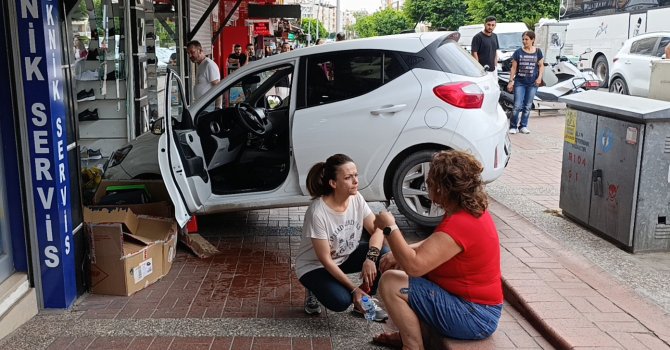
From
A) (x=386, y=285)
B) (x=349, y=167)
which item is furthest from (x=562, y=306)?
(x=349, y=167)

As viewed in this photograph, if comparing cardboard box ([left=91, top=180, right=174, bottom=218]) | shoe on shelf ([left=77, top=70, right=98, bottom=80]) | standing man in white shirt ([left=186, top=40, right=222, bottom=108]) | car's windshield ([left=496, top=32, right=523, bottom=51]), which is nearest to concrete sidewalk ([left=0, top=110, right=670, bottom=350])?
cardboard box ([left=91, top=180, right=174, bottom=218])

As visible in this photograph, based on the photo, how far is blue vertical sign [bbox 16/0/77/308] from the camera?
390 cm

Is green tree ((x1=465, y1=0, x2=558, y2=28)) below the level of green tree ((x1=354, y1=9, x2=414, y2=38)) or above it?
below

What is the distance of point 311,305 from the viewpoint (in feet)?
14.3

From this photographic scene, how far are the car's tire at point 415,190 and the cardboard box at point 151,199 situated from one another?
6.66ft

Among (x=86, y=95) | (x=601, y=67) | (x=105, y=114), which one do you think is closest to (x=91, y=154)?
(x=105, y=114)

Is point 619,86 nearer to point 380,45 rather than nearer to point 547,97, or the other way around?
point 547,97

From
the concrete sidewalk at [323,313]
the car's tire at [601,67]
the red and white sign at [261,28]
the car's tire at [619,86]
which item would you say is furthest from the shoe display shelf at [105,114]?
the red and white sign at [261,28]

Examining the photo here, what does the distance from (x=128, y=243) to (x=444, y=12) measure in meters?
53.6

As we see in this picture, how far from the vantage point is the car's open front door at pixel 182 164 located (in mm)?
5336

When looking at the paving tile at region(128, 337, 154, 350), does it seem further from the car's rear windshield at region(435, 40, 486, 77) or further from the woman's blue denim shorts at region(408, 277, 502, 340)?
the car's rear windshield at region(435, 40, 486, 77)

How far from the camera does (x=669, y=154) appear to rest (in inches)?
204

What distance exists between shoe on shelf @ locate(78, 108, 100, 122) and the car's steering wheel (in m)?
3.16

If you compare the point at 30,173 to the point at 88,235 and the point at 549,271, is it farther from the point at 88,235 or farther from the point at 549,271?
the point at 549,271
